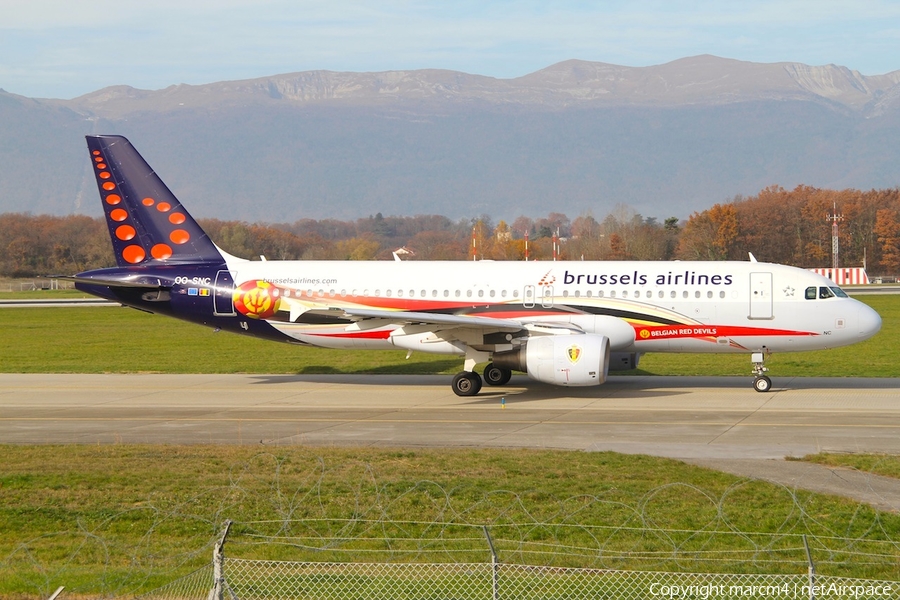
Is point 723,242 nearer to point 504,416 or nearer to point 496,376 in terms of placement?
point 496,376

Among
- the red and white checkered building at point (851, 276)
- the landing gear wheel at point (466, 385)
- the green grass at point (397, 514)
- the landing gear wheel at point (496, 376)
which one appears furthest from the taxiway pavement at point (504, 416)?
the red and white checkered building at point (851, 276)

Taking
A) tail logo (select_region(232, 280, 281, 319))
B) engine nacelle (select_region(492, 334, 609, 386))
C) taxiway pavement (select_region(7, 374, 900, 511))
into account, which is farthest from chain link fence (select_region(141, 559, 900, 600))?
tail logo (select_region(232, 280, 281, 319))

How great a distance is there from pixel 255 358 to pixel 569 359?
1697 cm

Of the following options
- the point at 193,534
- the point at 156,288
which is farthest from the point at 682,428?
the point at 156,288

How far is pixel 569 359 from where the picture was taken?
25906mm

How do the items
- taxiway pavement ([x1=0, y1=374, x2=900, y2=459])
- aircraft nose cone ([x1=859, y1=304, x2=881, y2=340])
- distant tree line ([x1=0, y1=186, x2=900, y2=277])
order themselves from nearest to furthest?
taxiway pavement ([x1=0, y1=374, x2=900, y2=459])
aircraft nose cone ([x1=859, y1=304, x2=881, y2=340])
distant tree line ([x1=0, y1=186, x2=900, y2=277])

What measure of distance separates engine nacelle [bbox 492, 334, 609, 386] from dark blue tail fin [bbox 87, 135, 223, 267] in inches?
419

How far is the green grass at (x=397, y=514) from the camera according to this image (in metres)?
12.0

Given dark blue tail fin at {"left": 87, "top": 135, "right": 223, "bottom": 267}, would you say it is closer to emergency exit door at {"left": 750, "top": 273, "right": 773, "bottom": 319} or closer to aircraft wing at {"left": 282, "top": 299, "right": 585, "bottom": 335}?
aircraft wing at {"left": 282, "top": 299, "right": 585, "bottom": 335}

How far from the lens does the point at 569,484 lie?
53.0 feet

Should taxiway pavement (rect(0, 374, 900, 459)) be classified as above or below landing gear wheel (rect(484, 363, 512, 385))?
below

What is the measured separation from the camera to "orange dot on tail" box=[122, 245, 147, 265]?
102 feet

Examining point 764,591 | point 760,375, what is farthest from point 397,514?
point 760,375

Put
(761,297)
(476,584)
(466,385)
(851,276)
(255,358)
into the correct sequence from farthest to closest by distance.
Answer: (851,276)
(255,358)
(761,297)
(466,385)
(476,584)
